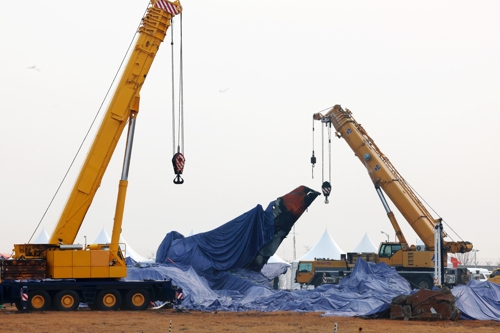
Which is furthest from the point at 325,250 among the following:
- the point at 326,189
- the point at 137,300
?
the point at 137,300

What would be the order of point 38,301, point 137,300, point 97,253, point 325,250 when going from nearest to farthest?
1. point 38,301
2. point 97,253
3. point 137,300
4. point 325,250

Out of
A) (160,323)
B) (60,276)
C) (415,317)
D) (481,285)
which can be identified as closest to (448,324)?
(415,317)

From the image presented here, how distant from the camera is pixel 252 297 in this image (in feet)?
118

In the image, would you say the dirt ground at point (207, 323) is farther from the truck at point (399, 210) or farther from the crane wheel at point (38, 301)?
the truck at point (399, 210)

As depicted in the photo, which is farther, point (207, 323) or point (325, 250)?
point (325, 250)

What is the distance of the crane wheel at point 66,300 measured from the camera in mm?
29781

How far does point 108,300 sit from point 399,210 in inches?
831

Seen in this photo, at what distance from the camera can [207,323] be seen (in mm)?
26438

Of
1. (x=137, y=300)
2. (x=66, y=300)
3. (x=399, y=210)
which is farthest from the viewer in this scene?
(x=399, y=210)

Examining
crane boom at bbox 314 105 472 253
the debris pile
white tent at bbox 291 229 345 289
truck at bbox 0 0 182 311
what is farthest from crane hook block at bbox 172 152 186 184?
white tent at bbox 291 229 345 289

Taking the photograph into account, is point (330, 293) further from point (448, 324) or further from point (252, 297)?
point (448, 324)

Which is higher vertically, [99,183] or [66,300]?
[99,183]

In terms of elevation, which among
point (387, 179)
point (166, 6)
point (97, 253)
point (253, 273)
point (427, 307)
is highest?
point (166, 6)

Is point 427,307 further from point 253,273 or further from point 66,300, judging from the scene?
point 253,273
